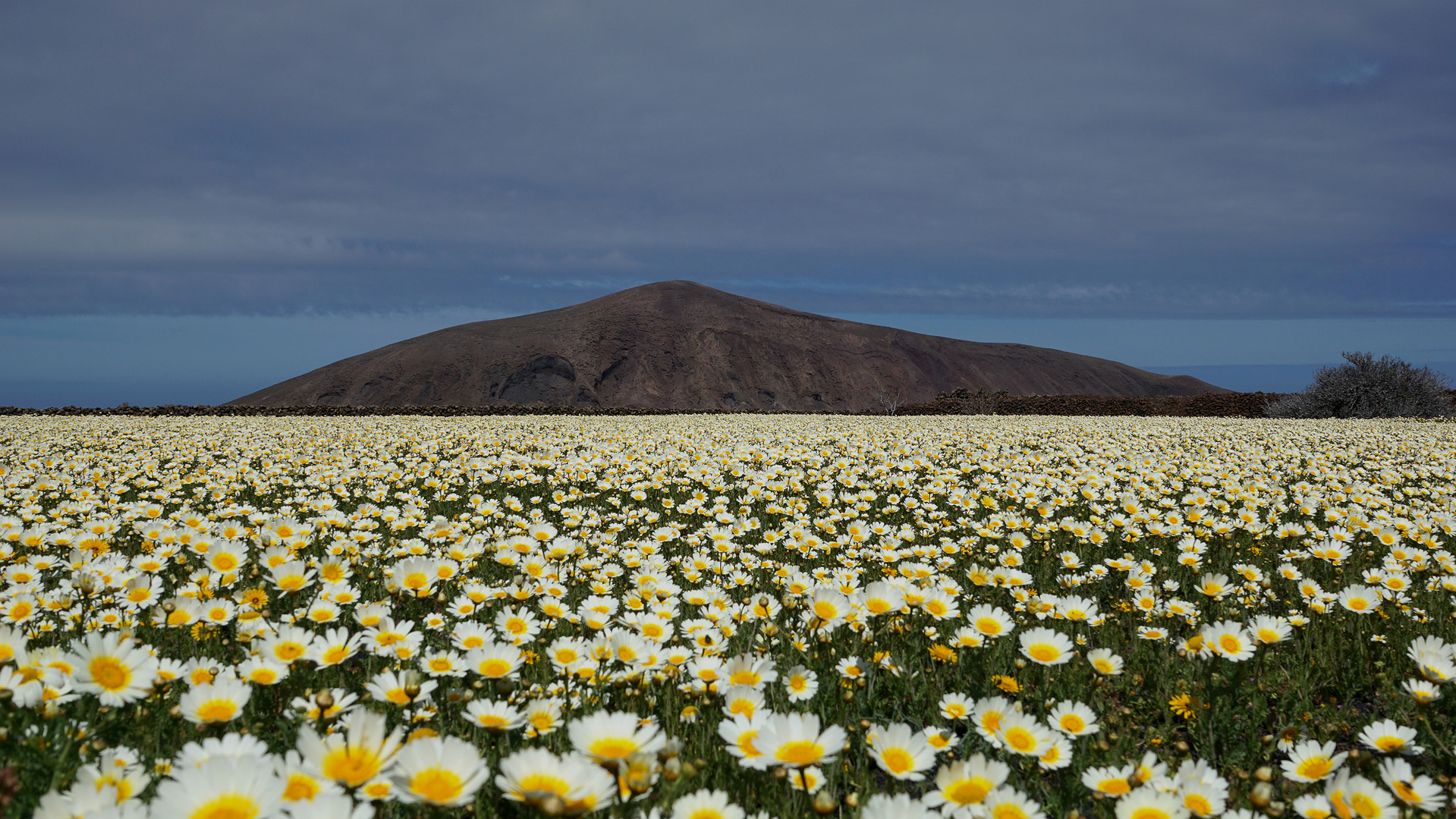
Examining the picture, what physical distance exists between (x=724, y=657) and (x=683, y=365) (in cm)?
7643

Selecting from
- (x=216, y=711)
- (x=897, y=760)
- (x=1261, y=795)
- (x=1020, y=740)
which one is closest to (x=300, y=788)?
(x=216, y=711)

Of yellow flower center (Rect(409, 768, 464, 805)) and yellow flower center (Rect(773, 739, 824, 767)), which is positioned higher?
yellow flower center (Rect(409, 768, 464, 805))

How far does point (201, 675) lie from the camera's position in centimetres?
220

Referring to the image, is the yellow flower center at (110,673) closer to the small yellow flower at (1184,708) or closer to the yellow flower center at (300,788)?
the yellow flower center at (300,788)

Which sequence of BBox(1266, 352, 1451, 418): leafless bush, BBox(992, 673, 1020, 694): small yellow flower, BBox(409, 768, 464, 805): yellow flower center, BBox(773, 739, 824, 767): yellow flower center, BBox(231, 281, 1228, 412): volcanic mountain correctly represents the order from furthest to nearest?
BBox(231, 281, 1228, 412): volcanic mountain, BBox(1266, 352, 1451, 418): leafless bush, BBox(992, 673, 1020, 694): small yellow flower, BBox(773, 739, 824, 767): yellow flower center, BBox(409, 768, 464, 805): yellow flower center

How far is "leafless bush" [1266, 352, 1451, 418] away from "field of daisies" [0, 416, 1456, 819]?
2673 centimetres

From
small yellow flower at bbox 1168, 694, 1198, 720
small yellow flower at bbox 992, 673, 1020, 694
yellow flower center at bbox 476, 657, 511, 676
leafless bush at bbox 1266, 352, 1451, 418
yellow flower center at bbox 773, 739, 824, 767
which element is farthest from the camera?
leafless bush at bbox 1266, 352, 1451, 418

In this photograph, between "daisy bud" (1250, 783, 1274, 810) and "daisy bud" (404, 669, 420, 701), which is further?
"daisy bud" (404, 669, 420, 701)

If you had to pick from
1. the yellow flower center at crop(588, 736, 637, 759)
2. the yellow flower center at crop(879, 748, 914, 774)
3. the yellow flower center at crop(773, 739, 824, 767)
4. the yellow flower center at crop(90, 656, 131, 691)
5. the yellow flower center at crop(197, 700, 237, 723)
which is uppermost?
the yellow flower center at crop(90, 656, 131, 691)

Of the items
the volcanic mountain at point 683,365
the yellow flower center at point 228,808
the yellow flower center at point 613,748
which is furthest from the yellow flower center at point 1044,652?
the volcanic mountain at point 683,365

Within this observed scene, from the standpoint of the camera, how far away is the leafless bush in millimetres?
27984

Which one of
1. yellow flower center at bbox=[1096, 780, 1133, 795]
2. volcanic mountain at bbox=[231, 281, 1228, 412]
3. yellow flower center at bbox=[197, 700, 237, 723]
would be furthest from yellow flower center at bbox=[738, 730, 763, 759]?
volcanic mountain at bbox=[231, 281, 1228, 412]

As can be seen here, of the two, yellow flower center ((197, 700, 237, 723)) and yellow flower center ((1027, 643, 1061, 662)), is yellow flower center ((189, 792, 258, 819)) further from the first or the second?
yellow flower center ((1027, 643, 1061, 662))

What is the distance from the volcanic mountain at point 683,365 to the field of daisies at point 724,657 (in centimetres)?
6512
